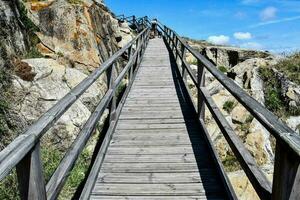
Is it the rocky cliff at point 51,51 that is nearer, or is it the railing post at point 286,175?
the railing post at point 286,175

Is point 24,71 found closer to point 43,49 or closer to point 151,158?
point 43,49

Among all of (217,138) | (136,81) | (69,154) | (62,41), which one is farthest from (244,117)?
(69,154)

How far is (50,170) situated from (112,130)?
116 cm

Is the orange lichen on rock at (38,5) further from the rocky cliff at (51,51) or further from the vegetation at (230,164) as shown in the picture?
the vegetation at (230,164)

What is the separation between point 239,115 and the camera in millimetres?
11000

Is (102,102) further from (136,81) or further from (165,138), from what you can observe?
(136,81)

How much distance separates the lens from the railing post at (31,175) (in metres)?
2.49

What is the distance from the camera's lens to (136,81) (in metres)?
12.4

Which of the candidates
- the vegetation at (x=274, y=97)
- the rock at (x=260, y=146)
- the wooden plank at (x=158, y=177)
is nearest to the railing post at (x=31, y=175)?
the wooden plank at (x=158, y=177)

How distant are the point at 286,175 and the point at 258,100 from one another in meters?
11.5

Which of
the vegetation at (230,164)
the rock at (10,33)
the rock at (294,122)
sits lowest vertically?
the rock at (294,122)

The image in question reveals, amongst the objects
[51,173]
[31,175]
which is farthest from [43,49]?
[31,175]

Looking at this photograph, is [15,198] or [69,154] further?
[15,198]

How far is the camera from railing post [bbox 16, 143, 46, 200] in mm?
2490
